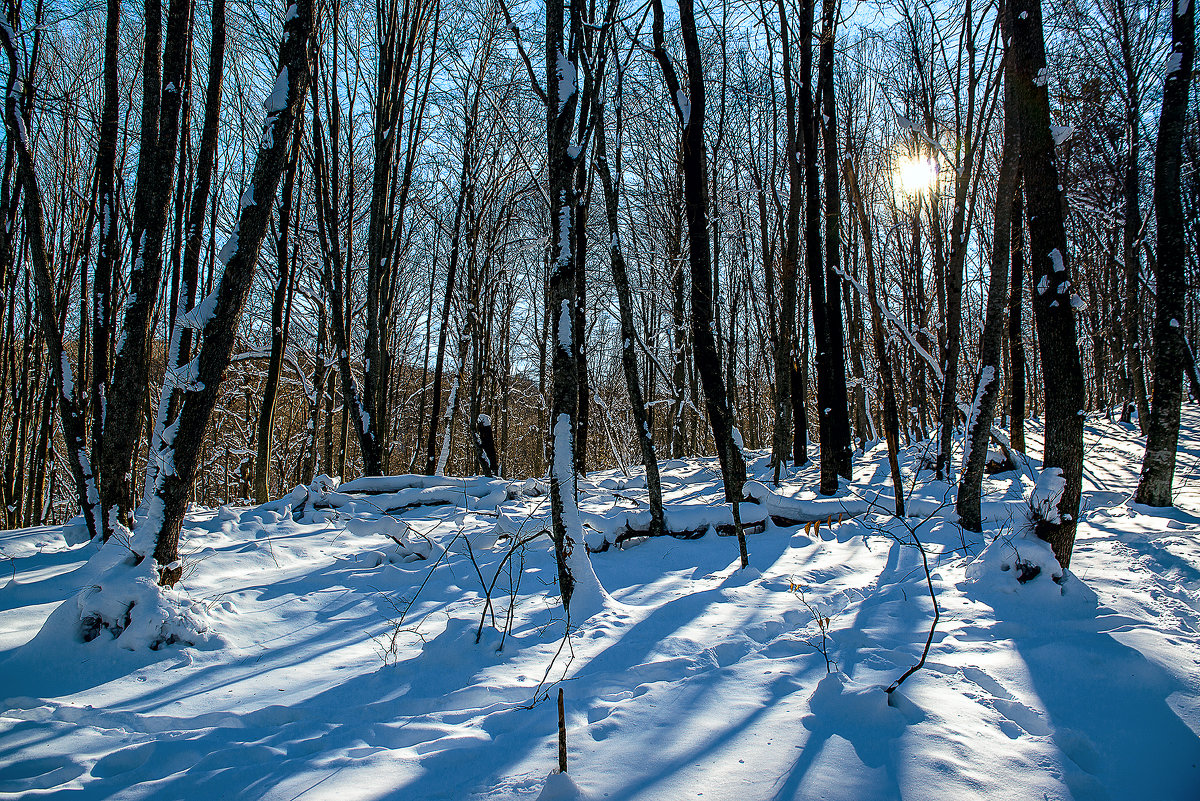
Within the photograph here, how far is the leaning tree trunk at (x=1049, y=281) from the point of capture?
3646 mm

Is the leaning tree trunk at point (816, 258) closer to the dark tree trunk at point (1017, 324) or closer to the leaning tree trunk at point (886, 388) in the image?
the leaning tree trunk at point (886, 388)

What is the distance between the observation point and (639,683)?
257 cm

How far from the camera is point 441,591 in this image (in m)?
4.22

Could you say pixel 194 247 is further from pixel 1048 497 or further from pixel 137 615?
pixel 1048 497

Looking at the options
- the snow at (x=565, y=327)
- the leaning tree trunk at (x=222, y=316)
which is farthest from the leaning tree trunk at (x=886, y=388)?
the leaning tree trunk at (x=222, y=316)

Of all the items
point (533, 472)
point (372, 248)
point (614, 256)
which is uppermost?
point (372, 248)

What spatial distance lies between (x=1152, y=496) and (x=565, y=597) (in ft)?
20.5

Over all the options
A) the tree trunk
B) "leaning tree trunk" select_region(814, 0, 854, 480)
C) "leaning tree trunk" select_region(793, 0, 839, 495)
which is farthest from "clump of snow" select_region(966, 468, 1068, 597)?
"leaning tree trunk" select_region(814, 0, 854, 480)

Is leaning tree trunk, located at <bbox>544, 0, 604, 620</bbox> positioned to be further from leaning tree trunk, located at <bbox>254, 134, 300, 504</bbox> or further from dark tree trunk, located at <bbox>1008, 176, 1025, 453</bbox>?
leaning tree trunk, located at <bbox>254, 134, 300, 504</bbox>

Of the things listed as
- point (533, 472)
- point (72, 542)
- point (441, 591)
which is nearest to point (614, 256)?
point (441, 591)

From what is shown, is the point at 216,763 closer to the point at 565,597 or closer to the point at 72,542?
the point at 565,597

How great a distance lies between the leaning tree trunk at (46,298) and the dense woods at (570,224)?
4 centimetres

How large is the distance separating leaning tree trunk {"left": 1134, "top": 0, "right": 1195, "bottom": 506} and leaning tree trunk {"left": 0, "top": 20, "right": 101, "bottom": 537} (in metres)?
10.3

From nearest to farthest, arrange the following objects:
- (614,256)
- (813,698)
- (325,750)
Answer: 1. (325,750)
2. (813,698)
3. (614,256)
